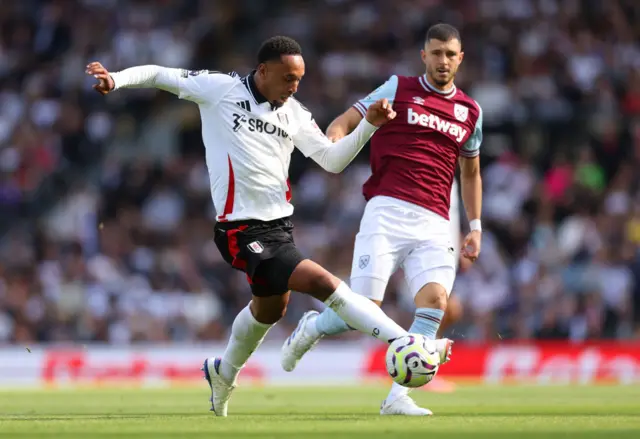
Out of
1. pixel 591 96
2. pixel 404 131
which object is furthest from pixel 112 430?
pixel 591 96

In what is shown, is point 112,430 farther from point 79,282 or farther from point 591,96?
point 591,96

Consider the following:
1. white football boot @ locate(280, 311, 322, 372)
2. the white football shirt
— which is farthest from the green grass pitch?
the white football shirt

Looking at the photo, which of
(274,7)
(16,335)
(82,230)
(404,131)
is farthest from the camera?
(274,7)

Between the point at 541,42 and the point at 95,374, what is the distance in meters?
9.69

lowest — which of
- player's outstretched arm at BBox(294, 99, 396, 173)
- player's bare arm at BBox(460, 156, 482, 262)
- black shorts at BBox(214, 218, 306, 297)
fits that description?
black shorts at BBox(214, 218, 306, 297)

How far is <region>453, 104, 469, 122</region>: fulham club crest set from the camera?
384 inches

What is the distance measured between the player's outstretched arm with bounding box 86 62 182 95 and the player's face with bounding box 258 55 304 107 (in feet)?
1.98

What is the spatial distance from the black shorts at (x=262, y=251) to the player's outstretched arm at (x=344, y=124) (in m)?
0.92

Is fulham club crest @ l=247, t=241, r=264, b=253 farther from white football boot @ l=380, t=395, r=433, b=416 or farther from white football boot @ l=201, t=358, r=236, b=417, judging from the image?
white football boot @ l=380, t=395, r=433, b=416

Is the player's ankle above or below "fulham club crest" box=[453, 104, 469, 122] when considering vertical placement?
below

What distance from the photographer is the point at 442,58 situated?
31.4 ft

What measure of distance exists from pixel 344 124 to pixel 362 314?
1859mm

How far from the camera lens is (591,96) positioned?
69.0ft

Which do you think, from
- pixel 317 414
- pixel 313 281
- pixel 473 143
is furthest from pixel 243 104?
pixel 317 414
